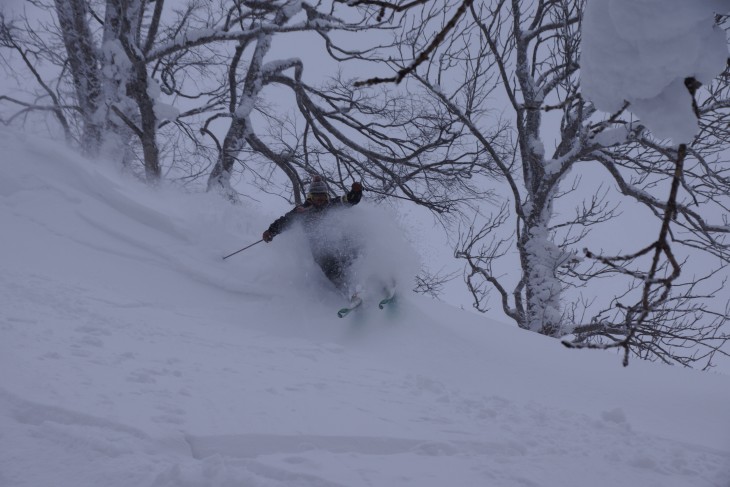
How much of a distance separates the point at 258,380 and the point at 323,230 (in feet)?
8.91

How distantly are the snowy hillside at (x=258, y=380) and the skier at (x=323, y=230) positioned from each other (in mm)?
206

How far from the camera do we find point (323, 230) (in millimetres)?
5633

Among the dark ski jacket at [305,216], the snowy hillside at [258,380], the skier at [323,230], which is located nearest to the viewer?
the snowy hillside at [258,380]

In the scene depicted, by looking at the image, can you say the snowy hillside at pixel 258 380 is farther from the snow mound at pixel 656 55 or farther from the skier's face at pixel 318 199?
the snow mound at pixel 656 55

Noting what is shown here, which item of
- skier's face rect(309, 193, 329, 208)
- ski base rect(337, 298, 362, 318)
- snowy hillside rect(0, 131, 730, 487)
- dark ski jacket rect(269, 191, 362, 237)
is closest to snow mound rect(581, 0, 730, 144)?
snowy hillside rect(0, 131, 730, 487)

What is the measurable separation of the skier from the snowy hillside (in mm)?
206

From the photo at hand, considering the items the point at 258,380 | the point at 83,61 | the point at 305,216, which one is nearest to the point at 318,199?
the point at 305,216

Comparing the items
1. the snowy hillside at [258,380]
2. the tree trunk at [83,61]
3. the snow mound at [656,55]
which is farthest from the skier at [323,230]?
the tree trunk at [83,61]

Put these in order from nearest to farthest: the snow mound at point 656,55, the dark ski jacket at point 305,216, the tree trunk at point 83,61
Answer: the snow mound at point 656,55 < the dark ski jacket at point 305,216 < the tree trunk at point 83,61

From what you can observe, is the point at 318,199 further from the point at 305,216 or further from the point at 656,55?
the point at 656,55

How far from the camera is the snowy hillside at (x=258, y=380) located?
2055mm

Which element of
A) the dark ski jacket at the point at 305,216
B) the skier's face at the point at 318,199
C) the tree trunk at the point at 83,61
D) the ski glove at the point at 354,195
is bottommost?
the dark ski jacket at the point at 305,216

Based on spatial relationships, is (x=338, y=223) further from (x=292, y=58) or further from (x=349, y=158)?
(x=292, y=58)

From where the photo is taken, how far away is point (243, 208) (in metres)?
7.11
